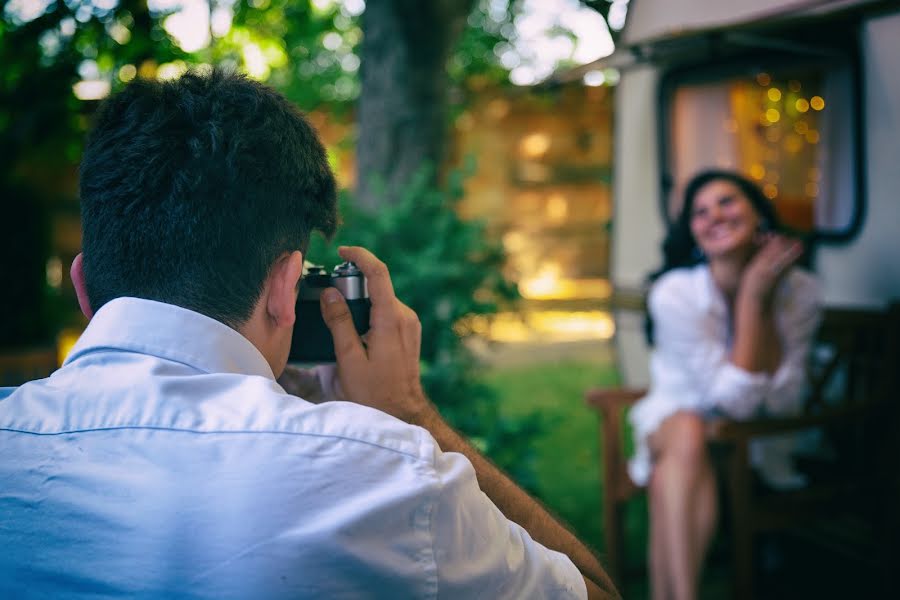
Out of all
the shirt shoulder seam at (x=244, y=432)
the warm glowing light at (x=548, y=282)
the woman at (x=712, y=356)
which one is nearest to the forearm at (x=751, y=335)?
the woman at (x=712, y=356)

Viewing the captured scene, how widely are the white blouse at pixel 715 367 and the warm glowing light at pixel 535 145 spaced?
433 inches

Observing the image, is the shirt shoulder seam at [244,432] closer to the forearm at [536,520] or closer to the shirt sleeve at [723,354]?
the forearm at [536,520]

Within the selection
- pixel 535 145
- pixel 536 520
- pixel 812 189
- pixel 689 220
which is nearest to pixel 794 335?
pixel 689 220

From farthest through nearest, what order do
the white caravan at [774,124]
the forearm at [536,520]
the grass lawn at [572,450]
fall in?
the grass lawn at [572,450], the white caravan at [774,124], the forearm at [536,520]

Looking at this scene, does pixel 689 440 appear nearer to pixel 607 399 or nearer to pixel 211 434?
pixel 607 399

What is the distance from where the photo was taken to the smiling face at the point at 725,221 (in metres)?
3.54

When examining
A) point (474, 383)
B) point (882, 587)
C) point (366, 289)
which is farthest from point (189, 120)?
point (882, 587)

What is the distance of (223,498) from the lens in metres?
0.97

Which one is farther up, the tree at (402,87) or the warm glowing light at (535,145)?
the warm glowing light at (535,145)

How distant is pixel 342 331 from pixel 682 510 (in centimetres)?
208

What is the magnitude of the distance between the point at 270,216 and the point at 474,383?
112 inches

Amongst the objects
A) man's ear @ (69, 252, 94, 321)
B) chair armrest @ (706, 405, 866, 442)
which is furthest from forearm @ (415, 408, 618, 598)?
chair armrest @ (706, 405, 866, 442)

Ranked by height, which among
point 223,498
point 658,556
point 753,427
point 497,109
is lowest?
point 658,556

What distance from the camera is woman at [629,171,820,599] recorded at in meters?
3.15
